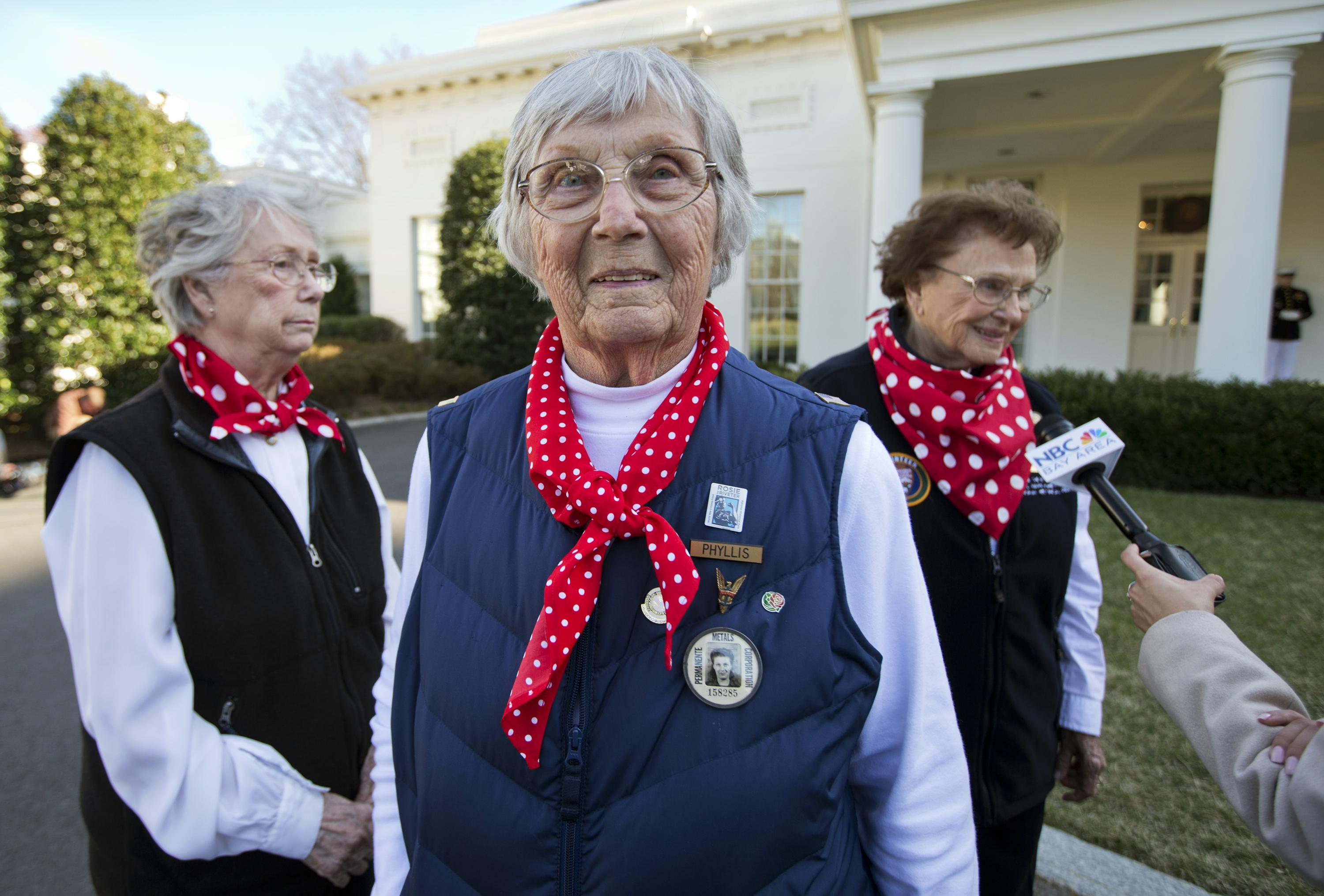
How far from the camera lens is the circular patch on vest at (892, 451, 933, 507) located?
200 centimetres

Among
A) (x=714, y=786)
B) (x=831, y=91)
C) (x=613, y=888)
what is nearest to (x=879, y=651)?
(x=714, y=786)

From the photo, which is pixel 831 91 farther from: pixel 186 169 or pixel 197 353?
pixel 197 353

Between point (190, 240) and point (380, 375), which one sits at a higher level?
point (190, 240)

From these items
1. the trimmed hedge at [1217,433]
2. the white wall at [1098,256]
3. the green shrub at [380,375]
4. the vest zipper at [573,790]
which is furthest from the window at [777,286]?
the vest zipper at [573,790]

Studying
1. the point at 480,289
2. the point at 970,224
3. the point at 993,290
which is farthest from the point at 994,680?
the point at 480,289

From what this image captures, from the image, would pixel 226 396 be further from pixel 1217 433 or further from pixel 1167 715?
pixel 1217 433

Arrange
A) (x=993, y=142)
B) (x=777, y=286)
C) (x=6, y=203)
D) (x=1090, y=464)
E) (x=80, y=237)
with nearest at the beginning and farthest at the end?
(x=1090, y=464) → (x=6, y=203) → (x=80, y=237) → (x=993, y=142) → (x=777, y=286)

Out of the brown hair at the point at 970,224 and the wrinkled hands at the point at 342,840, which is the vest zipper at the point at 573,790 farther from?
the brown hair at the point at 970,224

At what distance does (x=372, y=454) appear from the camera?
1022 cm

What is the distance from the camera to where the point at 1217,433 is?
7.60 metres

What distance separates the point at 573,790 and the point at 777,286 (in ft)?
44.3

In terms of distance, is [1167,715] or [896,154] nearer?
[1167,715]

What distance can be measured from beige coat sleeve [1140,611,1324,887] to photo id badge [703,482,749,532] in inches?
33.2

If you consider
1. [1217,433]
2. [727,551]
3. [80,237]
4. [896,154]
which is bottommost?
[1217,433]
